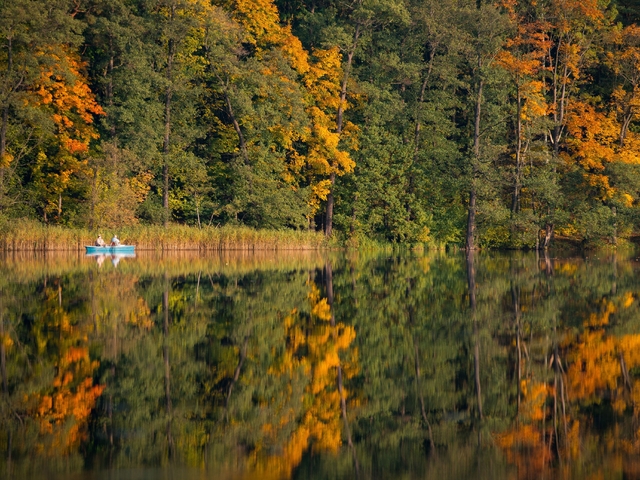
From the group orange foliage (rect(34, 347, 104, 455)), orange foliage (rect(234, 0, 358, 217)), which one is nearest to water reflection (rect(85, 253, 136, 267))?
orange foliage (rect(234, 0, 358, 217))

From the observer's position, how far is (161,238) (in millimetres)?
46500

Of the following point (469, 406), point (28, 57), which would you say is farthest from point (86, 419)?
point (28, 57)

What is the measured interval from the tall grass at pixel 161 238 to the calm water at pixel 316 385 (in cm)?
2201

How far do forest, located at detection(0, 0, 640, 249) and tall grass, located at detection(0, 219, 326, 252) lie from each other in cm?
154

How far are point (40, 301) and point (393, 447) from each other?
1268 centimetres

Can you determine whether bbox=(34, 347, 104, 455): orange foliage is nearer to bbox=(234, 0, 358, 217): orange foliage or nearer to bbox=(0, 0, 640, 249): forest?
bbox=(0, 0, 640, 249): forest

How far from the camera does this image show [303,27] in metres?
57.1

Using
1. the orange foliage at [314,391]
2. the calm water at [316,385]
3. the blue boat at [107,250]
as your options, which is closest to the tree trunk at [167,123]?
the blue boat at [107,250]

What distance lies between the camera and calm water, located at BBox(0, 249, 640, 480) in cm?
784

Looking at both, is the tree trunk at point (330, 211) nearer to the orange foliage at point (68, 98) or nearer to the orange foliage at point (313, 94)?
the orange foliage at point (313, 94)

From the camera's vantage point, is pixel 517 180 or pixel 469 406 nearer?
pixel 469 406

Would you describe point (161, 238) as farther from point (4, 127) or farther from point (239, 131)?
point (4, 127)

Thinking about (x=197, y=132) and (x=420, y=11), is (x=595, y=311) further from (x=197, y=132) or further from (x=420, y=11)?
(x=420, y=11)

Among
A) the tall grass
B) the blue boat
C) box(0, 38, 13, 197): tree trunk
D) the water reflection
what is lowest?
the water reflection
